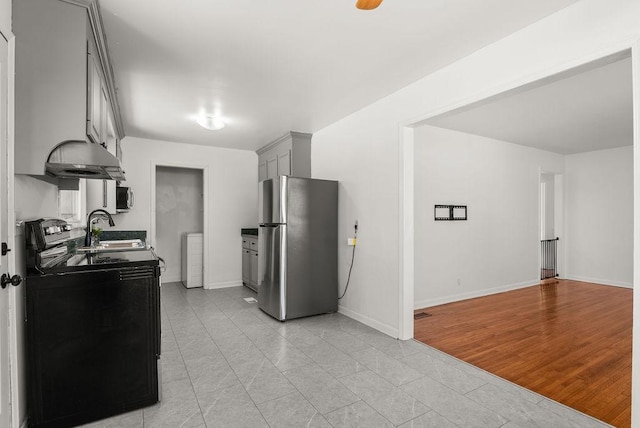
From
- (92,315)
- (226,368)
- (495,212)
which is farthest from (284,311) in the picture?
(495,212)

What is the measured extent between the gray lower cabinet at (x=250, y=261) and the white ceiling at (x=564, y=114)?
3.26 meters

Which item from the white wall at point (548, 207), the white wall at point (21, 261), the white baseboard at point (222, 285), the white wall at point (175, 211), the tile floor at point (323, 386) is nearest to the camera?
the white wall at point (21, 261)

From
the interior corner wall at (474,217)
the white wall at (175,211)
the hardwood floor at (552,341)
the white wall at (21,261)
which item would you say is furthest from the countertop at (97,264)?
the white wall at (175,211)

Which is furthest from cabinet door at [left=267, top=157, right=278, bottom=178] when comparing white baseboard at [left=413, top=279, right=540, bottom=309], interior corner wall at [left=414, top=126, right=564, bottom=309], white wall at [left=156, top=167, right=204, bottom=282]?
white baseboard at [left=413, top=279, right=540, bottom=309]

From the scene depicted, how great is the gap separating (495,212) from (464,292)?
1.45 m

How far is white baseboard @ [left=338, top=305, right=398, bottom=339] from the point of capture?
3.32 m

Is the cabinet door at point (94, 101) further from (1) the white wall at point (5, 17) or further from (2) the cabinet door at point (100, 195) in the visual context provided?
(2) the cabinet door at point (100, 195)

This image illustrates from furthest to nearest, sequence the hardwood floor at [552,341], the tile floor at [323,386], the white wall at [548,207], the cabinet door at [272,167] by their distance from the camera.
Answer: the white wall at [548,207]
the cabinet door at [272,167]
the hardwood floor at [552,341]
the tile floor at [323,386]

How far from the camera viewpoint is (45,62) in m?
1.82

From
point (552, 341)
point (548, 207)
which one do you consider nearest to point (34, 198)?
point (552, 341)

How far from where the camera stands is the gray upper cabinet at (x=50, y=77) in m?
1.76

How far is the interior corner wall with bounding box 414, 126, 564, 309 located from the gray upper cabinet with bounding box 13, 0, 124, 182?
11.9 ft

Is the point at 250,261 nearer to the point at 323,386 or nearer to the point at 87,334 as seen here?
the point at 323,386

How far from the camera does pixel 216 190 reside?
568 cm
